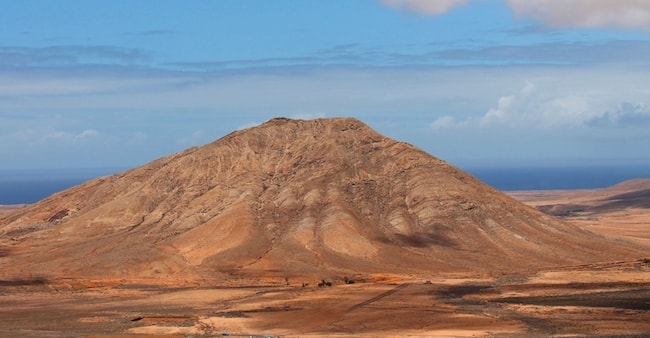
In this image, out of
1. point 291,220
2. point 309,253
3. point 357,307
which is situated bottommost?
point 357,307

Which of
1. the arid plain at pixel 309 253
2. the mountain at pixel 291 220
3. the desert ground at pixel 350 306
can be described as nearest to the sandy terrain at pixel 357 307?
the desert ground at pixel 350 306

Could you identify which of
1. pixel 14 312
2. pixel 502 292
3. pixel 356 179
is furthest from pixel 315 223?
pixel 14 312

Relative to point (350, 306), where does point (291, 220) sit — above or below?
above

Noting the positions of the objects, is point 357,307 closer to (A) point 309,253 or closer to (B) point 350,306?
(B) point 350,306

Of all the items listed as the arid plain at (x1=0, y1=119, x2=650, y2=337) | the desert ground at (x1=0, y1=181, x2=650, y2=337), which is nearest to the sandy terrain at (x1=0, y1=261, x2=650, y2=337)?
the desert ground at (x1=0, y1=181, x2=650, y2=337)

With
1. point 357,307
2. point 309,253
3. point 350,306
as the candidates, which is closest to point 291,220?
point 309,253

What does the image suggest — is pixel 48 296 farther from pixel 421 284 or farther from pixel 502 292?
pixel 502 292

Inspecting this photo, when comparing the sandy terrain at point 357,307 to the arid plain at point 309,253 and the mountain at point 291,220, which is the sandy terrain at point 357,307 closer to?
the arid plain at point 309,253

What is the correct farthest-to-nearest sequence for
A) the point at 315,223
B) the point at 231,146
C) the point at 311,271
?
the point at 231,146, the point at 315,223, the point at 311,271
